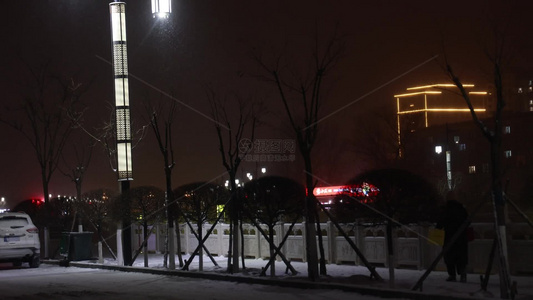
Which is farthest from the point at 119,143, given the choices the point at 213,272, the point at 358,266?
the point at 358,266

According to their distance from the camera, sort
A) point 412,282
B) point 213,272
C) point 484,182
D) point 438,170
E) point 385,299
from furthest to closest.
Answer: point 438,170, point 484,182, point 213,272, point 412,282, point 385,299

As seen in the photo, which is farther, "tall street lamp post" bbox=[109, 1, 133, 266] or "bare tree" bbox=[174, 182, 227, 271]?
"tall street lamp post" bbox=[109, 1, 133, 266]

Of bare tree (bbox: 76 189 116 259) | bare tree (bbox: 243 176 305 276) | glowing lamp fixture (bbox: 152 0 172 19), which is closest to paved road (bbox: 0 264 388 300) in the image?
bare tree (bbox: 243 176 305 276)

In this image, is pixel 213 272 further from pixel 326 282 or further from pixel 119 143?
pixel 119 143

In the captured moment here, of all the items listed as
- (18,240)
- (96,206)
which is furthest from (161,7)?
(18,240)

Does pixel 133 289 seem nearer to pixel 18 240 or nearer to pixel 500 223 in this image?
pixel 500 223

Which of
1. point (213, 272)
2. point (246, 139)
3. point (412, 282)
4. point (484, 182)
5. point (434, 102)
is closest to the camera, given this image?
point (412, 282)

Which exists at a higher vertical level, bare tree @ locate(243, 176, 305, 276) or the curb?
bare tree @ locate(243, 176, 305, 276)

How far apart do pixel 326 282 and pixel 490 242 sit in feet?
13.6

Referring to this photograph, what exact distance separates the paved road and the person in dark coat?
226 cm

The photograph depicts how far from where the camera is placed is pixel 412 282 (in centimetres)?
1650

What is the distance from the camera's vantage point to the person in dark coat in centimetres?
1584

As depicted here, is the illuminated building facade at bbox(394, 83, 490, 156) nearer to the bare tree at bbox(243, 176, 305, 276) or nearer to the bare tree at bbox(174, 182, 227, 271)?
the bare tree at bbox(174, 182, 227, 271)

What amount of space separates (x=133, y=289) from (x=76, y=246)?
10.5 metres
